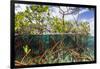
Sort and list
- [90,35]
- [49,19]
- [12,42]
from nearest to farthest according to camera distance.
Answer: [12,42], [49,19], [90,35]

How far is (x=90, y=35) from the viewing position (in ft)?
8.31

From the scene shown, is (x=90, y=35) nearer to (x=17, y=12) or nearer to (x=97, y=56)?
(x=97, y=56)

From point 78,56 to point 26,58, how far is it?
629mm

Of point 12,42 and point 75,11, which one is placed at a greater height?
point 75,11

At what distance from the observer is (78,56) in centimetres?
248

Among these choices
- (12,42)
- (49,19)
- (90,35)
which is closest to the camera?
(12,42)

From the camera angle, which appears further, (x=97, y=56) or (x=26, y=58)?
(x=97, y=56)

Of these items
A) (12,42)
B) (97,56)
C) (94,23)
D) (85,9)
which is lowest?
(97,56)

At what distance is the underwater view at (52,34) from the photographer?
226 centimetres

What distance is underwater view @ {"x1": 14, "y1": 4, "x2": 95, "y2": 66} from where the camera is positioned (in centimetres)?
226

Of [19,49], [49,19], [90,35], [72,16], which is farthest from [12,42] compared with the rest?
[90,35]

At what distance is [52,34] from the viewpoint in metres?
2.37

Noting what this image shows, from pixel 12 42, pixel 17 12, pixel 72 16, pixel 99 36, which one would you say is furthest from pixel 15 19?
pixel 99 36

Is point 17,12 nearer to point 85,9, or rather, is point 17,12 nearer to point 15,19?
point 15,19
